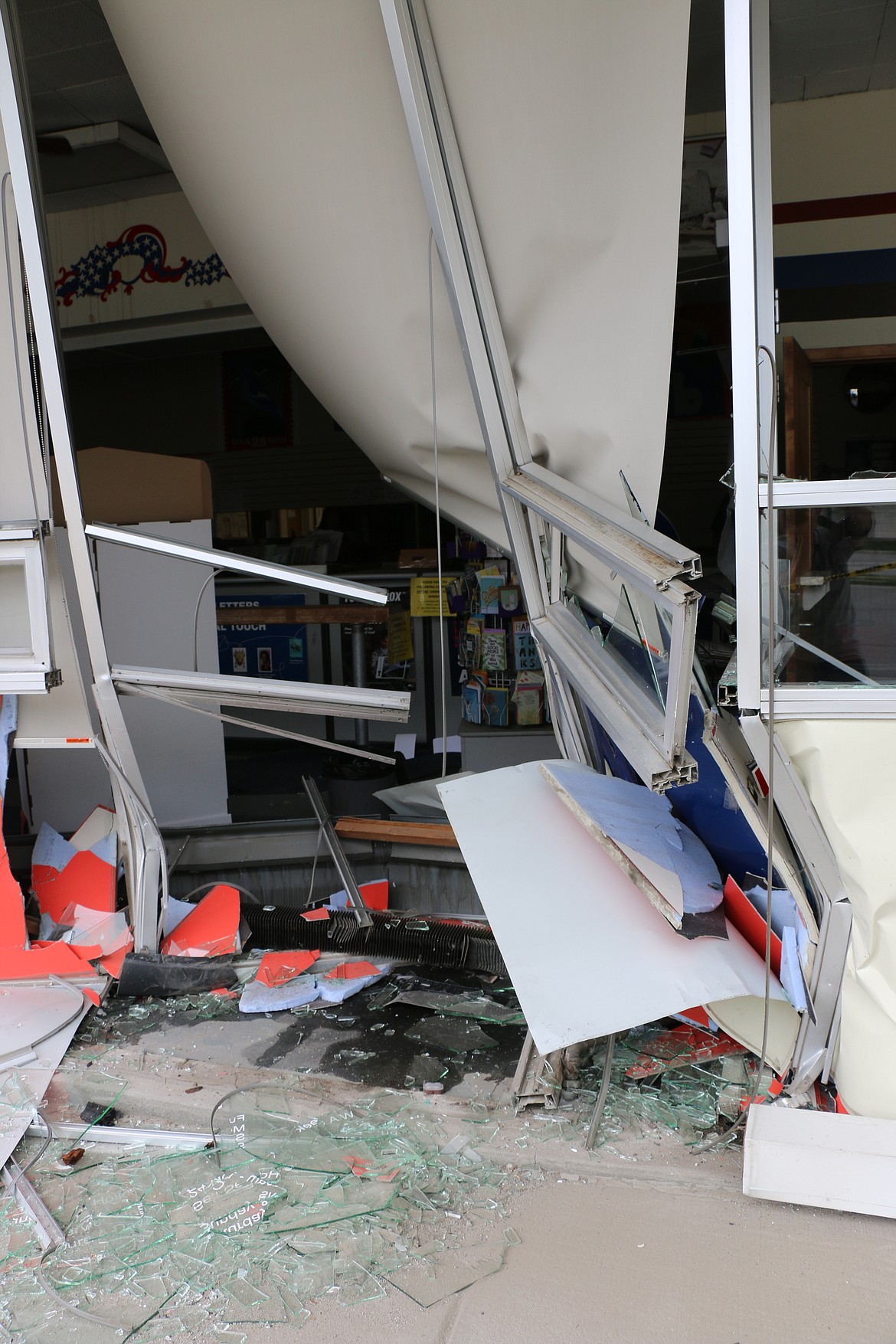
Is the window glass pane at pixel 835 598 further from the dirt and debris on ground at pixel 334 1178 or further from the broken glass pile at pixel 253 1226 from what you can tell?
the broken glass pile at pixel 253 1226

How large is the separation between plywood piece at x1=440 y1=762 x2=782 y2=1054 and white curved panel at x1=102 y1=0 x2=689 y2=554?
953 mm

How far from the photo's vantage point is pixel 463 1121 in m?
2.37

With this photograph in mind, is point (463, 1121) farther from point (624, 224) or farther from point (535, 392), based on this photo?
point (624, 224)

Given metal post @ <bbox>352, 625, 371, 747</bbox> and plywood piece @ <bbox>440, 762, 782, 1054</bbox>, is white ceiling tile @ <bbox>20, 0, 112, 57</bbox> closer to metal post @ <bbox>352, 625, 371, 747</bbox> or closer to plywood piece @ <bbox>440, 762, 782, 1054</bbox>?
metal post @ <bbox>352, 625, 371, 747</bbox>

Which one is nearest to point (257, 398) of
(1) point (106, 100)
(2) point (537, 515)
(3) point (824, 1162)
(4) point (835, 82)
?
(1) point (106, 100)

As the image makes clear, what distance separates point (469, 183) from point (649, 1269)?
8.58 ft

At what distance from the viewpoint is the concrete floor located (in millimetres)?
1736

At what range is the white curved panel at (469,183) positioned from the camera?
7.25ft

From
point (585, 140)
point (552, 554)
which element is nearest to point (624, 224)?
point (585, 140)

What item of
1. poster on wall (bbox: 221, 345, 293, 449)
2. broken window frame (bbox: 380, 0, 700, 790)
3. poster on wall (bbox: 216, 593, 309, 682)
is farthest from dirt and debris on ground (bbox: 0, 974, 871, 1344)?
poster on wall (bbox: 221, 345, 293, 449)

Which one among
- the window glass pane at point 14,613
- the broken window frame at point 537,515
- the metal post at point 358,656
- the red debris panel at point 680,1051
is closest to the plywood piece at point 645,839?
the broken window frame at point 537,515

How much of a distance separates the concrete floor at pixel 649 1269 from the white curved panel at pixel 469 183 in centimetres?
169

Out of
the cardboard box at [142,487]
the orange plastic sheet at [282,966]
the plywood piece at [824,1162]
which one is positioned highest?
the cardboard box at [142,487]

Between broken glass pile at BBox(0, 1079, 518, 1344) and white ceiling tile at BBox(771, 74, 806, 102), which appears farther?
white ceiling tile at BBox(771, 74, 806, 102)
